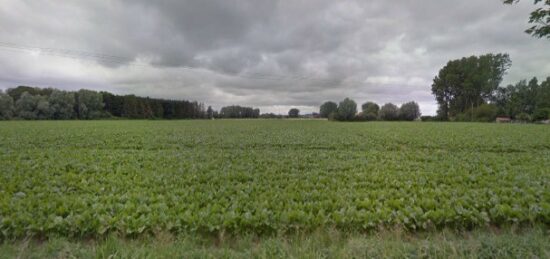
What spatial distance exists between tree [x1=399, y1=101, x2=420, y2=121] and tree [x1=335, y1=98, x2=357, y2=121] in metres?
16.8

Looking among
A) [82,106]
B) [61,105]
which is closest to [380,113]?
[82,106]

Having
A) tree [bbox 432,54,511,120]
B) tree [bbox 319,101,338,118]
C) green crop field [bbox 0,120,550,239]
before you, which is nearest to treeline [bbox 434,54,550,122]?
tree [bbox 432,54,511,120]

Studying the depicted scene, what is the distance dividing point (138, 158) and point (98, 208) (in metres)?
6.29

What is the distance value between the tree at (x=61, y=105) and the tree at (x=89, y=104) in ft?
8.20

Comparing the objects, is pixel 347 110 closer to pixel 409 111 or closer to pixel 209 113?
pixel 409 111

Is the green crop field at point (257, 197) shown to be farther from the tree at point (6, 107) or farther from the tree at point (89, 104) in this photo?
the tree at point (89, 104)

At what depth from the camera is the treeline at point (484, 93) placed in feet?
235

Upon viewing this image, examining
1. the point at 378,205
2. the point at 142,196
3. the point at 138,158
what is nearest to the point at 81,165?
the point at 138,158

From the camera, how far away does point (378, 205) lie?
4781mm

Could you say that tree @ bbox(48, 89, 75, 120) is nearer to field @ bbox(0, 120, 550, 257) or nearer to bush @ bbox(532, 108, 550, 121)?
field @ bbox(0, 120, 550, 257)

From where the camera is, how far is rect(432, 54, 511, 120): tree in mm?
76500

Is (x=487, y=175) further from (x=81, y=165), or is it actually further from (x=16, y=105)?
(x=16, y=105)

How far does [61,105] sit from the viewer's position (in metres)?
73.6

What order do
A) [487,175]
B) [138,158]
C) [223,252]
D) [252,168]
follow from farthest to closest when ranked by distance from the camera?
[138,158]
[252,168]
[487,175]
[223,252]
